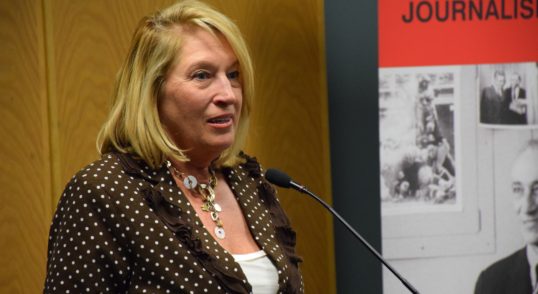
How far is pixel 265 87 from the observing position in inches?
117

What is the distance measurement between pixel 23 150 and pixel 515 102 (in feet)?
5.49

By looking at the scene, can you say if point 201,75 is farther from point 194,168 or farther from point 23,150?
point 23,150

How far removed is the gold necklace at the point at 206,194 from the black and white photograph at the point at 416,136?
4.01 ft

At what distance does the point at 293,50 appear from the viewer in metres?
2.98

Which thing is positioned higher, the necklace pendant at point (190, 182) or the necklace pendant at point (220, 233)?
the necklace pendant at point (190, 182)

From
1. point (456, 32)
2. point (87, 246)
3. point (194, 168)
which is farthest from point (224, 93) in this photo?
point (456, 32)

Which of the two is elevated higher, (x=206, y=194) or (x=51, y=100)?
(x=51, y=100)

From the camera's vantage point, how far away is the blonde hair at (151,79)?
1.78 m

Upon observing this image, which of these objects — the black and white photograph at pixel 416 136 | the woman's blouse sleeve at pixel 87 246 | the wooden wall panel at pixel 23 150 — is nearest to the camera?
the woman's blouse sleeve at pixel 87 246

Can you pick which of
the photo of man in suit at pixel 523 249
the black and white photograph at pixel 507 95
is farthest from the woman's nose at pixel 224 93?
the photo of man in suit at pixel 523 249

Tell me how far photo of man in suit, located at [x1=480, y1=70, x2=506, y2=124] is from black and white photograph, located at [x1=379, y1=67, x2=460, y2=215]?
104 mm

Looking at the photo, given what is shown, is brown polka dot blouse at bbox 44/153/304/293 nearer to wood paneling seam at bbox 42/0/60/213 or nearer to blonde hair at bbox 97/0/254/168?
blonde hair at bbox 97/0/254/168

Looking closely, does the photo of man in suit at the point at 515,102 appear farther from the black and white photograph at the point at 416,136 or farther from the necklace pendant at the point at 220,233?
the necklace pendant at the point at 220,233

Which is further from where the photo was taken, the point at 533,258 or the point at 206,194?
the point at 533,258
